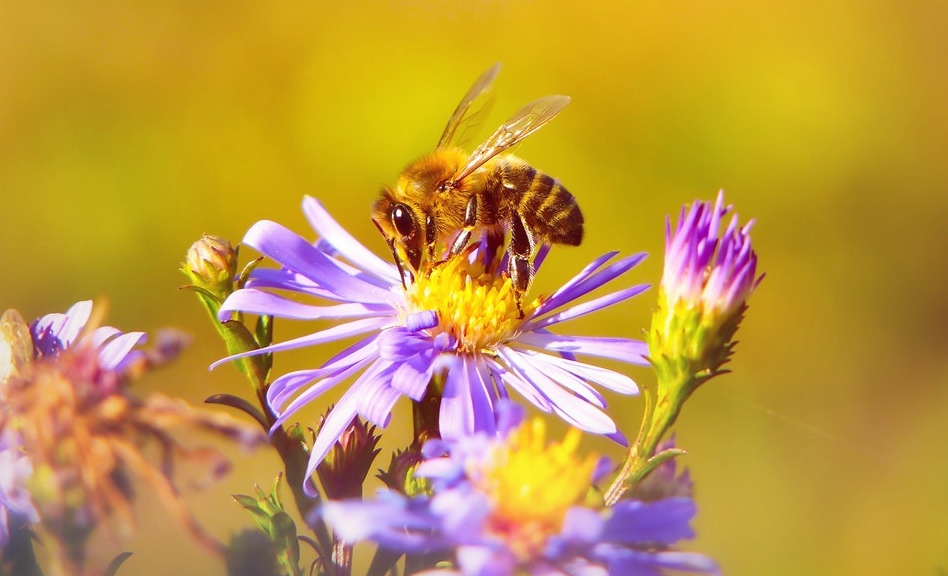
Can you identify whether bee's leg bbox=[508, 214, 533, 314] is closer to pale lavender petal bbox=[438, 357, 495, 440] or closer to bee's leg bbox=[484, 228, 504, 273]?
bee's leg bbox=[484, 228, 504, 273]

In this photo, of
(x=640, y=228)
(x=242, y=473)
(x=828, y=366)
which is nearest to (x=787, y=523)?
(x=828, y=366)

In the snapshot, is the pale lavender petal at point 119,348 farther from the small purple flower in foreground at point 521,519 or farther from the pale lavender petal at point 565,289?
the pale lavender petal at point 565,289

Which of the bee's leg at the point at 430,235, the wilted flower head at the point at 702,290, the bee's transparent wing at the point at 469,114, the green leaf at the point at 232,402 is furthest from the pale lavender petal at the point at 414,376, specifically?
the bee's transparent wing at the point at 469,114

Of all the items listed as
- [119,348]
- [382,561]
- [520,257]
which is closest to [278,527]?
[382,561]

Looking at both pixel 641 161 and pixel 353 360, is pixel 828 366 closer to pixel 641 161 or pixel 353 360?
pixel 641 161

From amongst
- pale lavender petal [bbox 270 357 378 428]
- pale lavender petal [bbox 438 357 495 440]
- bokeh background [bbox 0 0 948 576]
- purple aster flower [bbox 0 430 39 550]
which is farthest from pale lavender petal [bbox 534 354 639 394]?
bokeh background [bbox 0 0 948 576]
